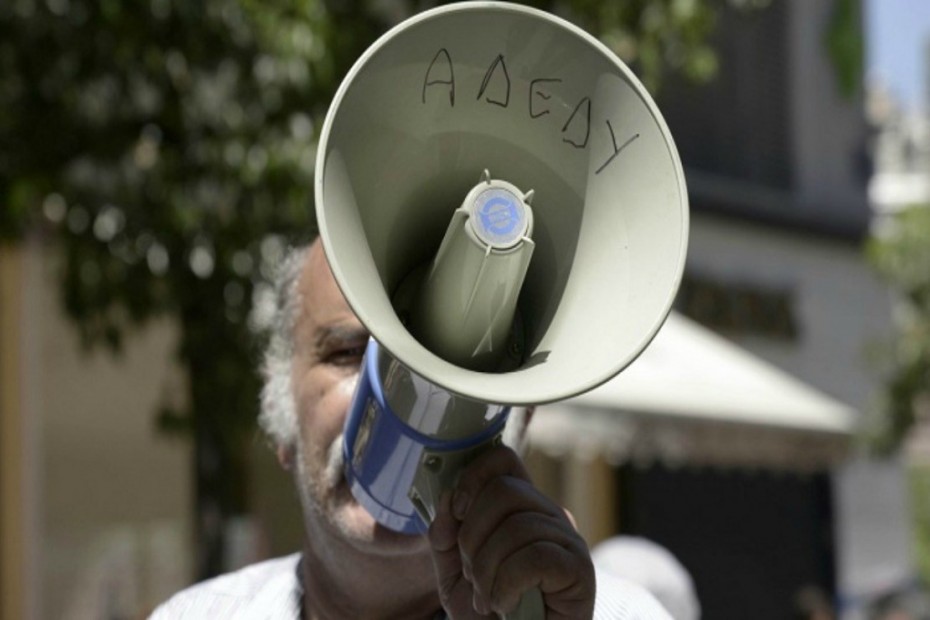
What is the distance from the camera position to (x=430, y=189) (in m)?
1.79

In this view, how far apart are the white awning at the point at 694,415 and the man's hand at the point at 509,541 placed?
5.26 meters

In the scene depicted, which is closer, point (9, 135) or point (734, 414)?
point (9, 135)

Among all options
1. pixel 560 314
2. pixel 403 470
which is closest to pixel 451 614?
pixel 403 470

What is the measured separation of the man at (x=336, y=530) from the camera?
1653 millimetres

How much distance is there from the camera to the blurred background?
587cm

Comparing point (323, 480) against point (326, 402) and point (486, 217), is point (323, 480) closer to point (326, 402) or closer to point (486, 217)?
point (326, 402)

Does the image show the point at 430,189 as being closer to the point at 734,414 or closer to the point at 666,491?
the point at 734,414

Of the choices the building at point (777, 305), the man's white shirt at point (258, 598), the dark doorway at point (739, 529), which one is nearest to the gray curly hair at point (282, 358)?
the man's white shirt at point (258, 598)

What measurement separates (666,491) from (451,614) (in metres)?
11.8

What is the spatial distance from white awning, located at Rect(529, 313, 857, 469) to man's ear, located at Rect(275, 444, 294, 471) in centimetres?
460

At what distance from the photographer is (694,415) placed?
770 cm

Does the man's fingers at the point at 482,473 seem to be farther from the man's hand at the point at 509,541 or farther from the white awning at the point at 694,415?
the white awning at the point at 694,415

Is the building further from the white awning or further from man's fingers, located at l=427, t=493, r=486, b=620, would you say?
man's fingers, located at l=427, t=493, r=486, b=620

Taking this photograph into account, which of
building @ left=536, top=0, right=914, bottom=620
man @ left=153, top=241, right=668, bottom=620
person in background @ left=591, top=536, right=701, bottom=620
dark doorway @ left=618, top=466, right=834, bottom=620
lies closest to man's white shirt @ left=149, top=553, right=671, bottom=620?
man @ left=153, top=241, right=668, bottom=620
